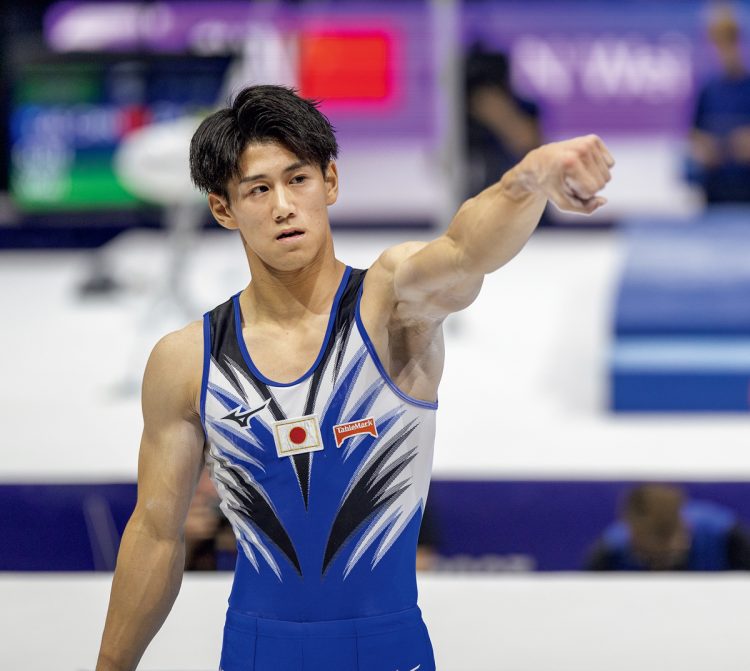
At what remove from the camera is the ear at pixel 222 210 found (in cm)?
221

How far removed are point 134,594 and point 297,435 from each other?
454mm

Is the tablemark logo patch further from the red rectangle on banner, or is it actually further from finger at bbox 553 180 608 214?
the red rectangle on banner

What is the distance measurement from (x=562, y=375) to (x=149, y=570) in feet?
15.6

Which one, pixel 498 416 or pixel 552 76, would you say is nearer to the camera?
pixel 498 416

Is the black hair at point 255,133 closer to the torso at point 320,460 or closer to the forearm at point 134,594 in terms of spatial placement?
the torso at point 320,460

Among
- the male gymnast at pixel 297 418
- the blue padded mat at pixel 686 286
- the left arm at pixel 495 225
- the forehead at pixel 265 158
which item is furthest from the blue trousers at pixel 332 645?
the blue padded mat at pixel 686 286

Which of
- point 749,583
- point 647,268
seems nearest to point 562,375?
point 647,268

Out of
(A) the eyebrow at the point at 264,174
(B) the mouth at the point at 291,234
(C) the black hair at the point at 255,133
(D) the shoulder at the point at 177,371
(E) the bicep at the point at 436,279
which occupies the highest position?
(C) the black hair at the point at 255,133

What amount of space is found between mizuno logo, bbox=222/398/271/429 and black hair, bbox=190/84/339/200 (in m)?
0.36

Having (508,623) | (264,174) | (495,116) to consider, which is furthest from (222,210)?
(495,116)

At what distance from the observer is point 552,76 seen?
10.3 m

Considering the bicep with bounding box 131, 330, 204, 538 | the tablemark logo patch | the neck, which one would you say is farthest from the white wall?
the neck

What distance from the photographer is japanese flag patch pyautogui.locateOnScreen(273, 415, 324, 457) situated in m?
2.18

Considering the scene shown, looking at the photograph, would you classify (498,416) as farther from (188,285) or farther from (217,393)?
(217,393)
